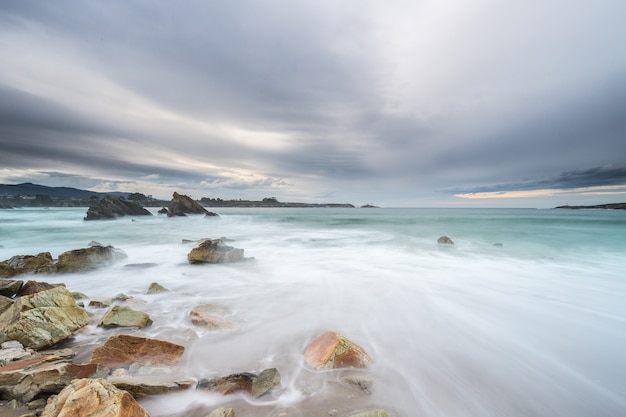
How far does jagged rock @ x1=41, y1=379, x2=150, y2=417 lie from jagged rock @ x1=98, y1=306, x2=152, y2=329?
233 cm

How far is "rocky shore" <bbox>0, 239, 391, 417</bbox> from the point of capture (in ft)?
7.63

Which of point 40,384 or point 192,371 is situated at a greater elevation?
point 40,384

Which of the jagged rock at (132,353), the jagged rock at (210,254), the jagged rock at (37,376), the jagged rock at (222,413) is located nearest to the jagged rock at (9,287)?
the jagged rock at (37,376)

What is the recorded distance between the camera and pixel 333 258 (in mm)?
11500

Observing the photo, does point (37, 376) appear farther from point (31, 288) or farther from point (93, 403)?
point (31, 288)

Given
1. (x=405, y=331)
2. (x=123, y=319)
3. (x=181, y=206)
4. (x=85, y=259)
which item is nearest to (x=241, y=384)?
(x=123, y=319)

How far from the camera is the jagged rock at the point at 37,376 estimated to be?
256cm

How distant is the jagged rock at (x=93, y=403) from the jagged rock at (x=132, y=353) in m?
1.04

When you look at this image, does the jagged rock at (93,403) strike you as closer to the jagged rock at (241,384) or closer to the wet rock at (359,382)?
the jagged rock at (241,384)

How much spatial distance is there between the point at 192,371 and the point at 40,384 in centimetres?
137

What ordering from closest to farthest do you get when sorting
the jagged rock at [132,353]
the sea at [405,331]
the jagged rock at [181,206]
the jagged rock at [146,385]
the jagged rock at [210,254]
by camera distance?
1. the jagged rock at [146,385]
2. the sea at [405,331]
3. the jagged rock at [132,353]
4. the jagged rock at [210,254]
5. the jagged rock at [181,206]

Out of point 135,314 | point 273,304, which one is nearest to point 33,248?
point 135,314

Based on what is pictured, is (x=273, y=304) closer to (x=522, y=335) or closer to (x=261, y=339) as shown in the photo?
(x=261, y=339)

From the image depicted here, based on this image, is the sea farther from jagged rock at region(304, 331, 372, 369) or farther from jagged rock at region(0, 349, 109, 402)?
jagged rock at region(0, 349, 109, 402)
